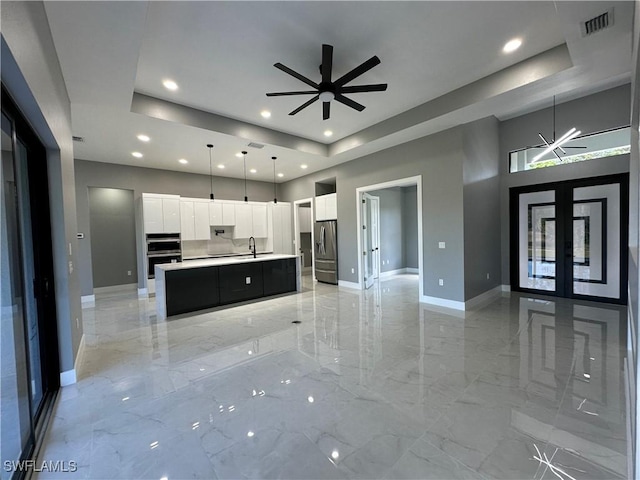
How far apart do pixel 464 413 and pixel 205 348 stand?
286 cm

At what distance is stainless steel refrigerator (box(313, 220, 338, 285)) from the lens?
7.21 meters

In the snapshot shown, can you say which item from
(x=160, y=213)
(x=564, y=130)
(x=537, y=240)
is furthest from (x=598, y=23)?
(x=160, y=213)

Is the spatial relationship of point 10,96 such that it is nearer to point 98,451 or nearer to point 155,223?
point 98,451

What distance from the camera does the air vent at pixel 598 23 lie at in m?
2.27

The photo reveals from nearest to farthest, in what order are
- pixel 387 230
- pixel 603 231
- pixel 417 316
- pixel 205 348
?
pixel 205 348 → pixel 417 316 → pixel 603 231 → pixel 387 230

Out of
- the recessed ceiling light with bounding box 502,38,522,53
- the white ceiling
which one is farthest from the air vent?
the recessed ceiling light with bounding box 502,38,522,53

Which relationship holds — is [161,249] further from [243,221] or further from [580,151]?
[580,151]

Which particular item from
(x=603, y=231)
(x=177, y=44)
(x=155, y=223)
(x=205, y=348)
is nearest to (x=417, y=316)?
(x=205, y=348)

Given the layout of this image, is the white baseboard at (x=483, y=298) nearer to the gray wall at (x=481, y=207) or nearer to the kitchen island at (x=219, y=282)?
the gray wall at (x=481, y=207)

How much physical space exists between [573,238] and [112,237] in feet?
35.2

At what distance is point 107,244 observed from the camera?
23.0 feet

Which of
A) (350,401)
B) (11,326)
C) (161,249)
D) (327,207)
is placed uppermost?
(327,207)

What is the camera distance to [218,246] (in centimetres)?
794

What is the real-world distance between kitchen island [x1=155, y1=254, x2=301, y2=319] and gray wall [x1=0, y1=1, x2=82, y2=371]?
157cm
